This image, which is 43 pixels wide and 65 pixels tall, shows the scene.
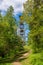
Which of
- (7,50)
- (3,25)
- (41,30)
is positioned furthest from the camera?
(7,50)

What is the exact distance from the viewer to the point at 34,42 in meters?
29.3

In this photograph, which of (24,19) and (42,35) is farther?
(24,19)

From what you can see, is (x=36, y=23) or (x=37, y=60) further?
(x=36, y=23)

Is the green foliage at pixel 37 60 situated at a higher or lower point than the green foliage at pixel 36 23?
lower

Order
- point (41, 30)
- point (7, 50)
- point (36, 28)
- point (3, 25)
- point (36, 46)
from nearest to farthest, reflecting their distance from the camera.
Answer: point (41, 30) < point (36, 28) < point (36, 46) < point (3, 25) < point (7, 50)

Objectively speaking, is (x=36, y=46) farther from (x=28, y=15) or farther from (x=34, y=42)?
(x=28, y=15)

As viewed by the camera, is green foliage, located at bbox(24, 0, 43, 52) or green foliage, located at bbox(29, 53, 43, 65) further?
green foliage, located at bbox(24, 0, 43, 52)

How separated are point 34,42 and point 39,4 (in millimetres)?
4881

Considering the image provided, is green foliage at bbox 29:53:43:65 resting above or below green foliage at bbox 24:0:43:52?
below

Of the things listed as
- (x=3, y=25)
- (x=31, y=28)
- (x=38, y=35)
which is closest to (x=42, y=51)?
(x=38, y=35)

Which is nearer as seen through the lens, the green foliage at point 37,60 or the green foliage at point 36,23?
the green foliage at point 37,60

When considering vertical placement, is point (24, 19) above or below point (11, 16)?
below

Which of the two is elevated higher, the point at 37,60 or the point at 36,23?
the point at 36,23

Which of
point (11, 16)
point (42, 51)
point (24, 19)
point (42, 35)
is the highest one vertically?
point (11, 16)
